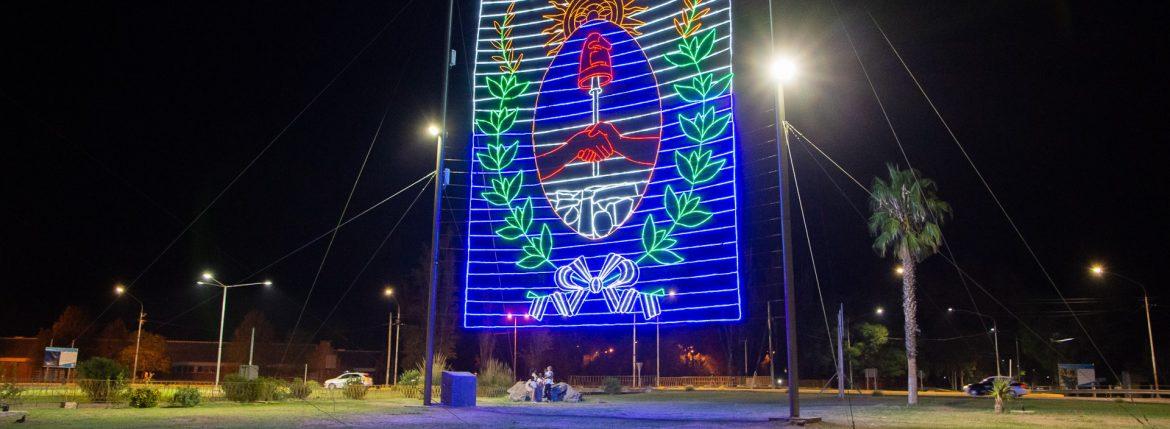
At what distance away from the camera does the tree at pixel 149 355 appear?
7106 cm

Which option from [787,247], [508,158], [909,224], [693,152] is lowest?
[787,247]

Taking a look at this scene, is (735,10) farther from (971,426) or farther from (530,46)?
(971,426)

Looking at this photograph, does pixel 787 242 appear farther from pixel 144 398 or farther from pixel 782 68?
pixel 144 398

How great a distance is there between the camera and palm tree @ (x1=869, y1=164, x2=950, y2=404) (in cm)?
3409

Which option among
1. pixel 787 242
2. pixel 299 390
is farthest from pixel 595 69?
pixel 787 242

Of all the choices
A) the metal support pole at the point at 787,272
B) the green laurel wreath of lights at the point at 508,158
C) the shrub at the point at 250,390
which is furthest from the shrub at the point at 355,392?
the metal support pole at the point at 787,272

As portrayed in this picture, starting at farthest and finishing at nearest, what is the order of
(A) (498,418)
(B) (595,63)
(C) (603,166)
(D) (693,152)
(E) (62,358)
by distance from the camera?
(E) (62,358) → (C) (603,166) → (B) (595,63) → (D) (693,152) → (A) (498,418)

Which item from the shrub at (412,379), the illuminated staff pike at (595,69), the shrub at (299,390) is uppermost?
the illuminated staff pike at (595,69)

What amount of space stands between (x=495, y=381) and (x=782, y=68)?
865 inches

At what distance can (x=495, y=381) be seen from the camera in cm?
3603

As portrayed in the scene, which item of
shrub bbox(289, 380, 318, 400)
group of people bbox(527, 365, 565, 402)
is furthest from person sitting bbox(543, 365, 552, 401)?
shrub bbox(289, 380, 318, 400)

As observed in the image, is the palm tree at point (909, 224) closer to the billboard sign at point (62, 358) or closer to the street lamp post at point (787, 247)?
the street lamp post at point (787, 247)

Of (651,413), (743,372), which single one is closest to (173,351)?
(743,372)

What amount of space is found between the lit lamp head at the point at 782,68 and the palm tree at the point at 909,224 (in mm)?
17795
